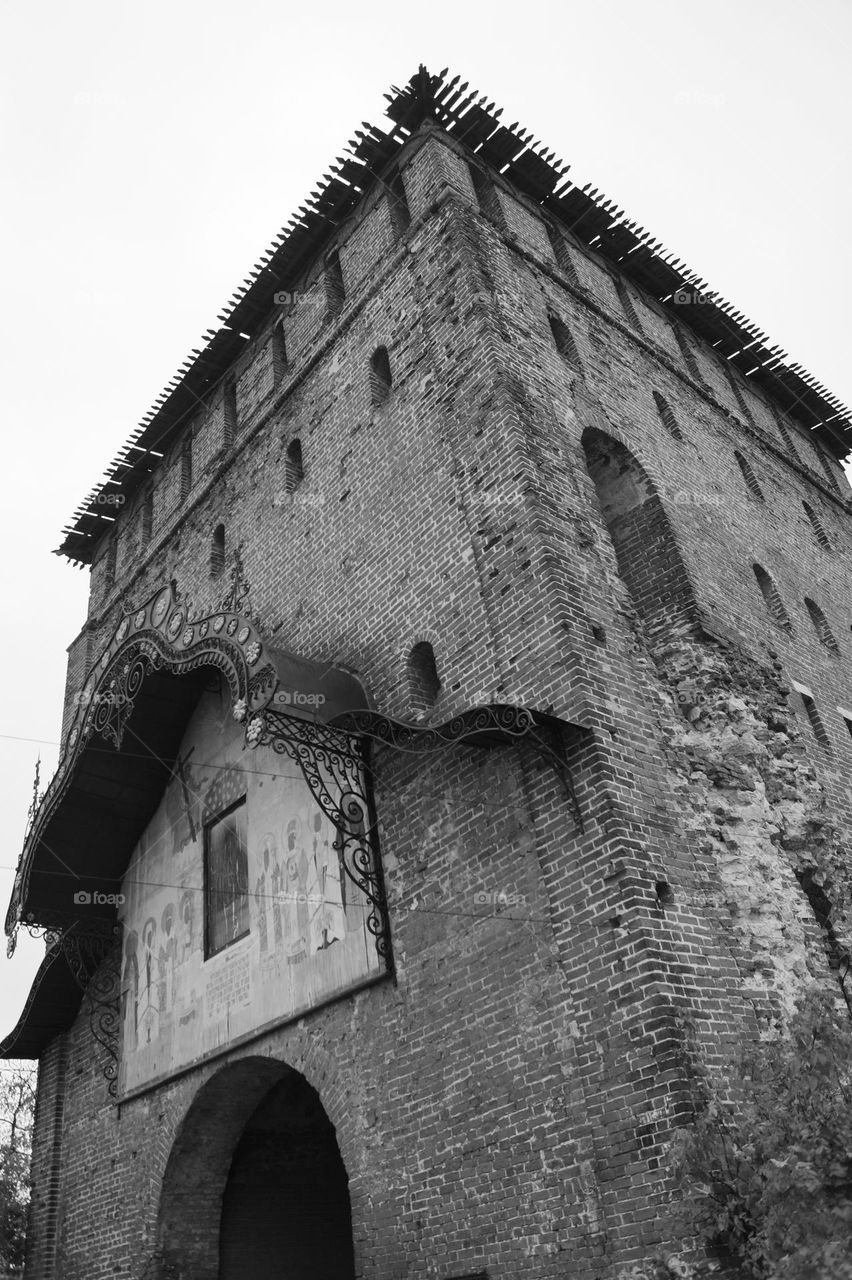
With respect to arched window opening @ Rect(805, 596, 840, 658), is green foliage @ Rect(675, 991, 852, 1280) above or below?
below

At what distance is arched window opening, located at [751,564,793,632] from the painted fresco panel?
20.3ft

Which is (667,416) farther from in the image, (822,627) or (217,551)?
(217,551)

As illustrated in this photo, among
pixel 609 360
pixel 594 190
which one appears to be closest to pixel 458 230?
pixel 609 360

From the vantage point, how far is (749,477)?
14.7m

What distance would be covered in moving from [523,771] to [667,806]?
1.20 m

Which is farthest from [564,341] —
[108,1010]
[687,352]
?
[108,1010]

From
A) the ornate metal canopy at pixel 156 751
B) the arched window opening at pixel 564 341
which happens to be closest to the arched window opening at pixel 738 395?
the arched window opening at pixel 564 341

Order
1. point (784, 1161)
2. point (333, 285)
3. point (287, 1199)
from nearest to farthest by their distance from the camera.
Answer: point (784, 1161)
point (287, 1199)
point (333, 285)

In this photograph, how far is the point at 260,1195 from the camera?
12.3 metres

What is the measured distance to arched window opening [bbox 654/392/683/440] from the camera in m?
13.3

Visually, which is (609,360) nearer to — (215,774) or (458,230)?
(458,230)

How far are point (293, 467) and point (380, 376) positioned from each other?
6.50ft

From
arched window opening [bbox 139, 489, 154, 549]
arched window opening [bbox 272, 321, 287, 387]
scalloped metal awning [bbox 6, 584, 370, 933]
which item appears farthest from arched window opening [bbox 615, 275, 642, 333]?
arched window opening [bbox 139, 489, 154, 549]

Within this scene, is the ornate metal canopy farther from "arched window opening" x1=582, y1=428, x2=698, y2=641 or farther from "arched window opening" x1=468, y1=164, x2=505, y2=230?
"arched window opening" x1=468, y1=164, x2=505, y2=230
